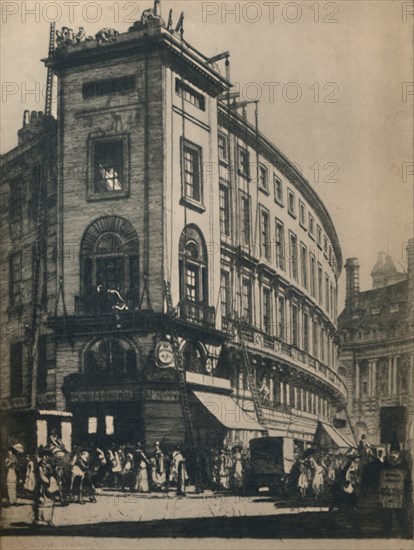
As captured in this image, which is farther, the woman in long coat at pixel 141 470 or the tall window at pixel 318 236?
the tall window at pixel 318 236

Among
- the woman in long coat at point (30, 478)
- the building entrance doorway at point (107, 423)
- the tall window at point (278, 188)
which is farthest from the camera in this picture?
the tall window at point (278, 188)

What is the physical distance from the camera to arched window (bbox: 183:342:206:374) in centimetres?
897

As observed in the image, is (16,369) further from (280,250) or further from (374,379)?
(374,379)

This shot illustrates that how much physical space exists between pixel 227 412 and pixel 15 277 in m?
2.51

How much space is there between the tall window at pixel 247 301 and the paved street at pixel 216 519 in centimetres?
169

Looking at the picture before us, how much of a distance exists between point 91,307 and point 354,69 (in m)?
3.39

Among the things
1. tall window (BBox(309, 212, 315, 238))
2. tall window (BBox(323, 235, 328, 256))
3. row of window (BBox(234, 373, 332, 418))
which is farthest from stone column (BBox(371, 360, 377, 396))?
tall window (BBox(309, 212, 315, 238))

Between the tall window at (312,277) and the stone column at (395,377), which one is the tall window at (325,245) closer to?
the tall window at (312,277)

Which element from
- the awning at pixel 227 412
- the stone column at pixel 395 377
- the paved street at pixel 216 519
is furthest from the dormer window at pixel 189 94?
the paved street at pixel 216 519

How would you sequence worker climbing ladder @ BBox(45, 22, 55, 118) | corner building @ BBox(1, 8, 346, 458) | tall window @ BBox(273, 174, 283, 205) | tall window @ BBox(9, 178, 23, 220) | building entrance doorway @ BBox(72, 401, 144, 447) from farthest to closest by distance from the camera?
tall window @ BBox(9, 178, 23, 220), worker climbing ladder @ BBox(45, 22, 55, 118), tall window @ BBox(273, 174, 283, 205), corner building @ BBox(1, 8, 346, 458), building entrance doorway @ BBox(72, 401, 144, 447)

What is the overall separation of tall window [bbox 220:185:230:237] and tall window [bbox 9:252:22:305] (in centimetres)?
204

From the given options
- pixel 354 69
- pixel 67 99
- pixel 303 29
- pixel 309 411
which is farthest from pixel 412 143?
pixel 67 99

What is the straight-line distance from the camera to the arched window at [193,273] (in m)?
9.00

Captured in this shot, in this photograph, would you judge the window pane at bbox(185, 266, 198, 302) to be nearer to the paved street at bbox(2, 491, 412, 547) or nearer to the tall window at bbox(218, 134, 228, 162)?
the tall window at bbox(218, 134, 228, 162)
